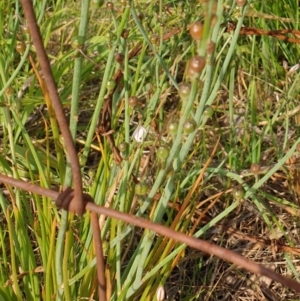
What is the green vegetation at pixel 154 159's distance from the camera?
784mm

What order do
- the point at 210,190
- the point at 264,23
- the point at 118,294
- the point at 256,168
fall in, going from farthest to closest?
the point at 264,23 < the point at 210,190 < the point at 118,294 < the point at 256,168

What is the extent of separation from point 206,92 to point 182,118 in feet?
0.26

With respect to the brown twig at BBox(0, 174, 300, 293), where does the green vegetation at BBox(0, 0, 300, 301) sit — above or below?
below

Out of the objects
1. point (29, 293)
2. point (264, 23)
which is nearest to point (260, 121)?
point (264, 23)

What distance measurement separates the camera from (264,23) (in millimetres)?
1540

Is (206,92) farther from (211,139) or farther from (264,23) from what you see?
(264,23)

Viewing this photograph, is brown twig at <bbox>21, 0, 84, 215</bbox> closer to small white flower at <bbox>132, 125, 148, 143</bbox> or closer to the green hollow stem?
the green hollow stem

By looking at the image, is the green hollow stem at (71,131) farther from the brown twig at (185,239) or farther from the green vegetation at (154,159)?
the brown twig at (185,239)

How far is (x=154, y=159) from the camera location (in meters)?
1.15

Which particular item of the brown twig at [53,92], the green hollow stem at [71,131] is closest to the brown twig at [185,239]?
the brown twig at [53,92]

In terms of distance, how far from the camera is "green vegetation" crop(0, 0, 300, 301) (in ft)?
2.57

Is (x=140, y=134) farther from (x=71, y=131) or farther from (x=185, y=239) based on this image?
(x=185, y=239)

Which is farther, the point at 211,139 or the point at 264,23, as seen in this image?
the point at 264,23

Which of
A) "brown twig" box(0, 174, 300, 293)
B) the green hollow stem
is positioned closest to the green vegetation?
the green hollow stem
